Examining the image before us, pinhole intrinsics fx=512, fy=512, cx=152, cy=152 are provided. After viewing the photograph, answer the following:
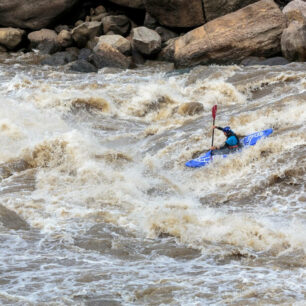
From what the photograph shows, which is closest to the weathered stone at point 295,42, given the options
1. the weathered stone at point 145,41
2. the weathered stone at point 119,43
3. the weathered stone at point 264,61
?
the weathered stone at point 264,61

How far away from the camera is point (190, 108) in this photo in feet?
36.5

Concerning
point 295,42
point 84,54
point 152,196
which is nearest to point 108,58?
point 84,54

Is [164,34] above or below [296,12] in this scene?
below

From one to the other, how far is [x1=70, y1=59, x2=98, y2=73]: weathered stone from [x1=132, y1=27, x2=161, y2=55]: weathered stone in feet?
5.56

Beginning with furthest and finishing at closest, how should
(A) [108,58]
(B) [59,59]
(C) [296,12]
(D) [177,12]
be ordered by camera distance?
(D) [177,12], (B) [59,59], (A) [108,58], (C) [296,12]

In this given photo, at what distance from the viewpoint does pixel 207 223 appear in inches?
241

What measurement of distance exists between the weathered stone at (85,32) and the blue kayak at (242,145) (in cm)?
1062

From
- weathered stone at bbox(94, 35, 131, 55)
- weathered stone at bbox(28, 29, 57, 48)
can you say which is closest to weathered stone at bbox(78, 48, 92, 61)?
weathered stone at bbox(94, 35, 131, 55)

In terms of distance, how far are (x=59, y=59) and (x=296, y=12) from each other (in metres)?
7.65

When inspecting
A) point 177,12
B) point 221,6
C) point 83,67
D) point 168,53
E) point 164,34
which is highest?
point 221,6

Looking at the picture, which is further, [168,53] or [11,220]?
[168,53]

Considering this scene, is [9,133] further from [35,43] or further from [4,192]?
[35,43]

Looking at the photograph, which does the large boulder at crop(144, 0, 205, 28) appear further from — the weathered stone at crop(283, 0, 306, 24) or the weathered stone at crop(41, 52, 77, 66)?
the weathered stone at crop(41, 52, 77, 66)

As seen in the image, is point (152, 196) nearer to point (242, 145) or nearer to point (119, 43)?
point (242, 145)
